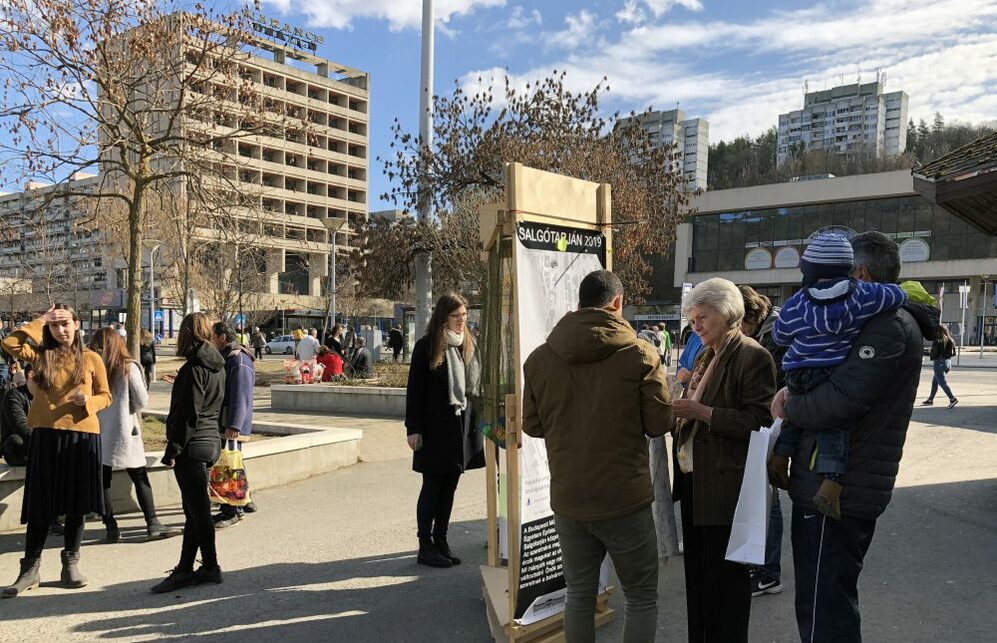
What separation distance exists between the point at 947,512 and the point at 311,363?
14734mm

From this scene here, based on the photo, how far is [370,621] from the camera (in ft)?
14.1

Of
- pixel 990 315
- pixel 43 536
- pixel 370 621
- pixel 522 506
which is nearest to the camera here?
pixel 522 506

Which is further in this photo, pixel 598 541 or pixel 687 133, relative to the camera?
pixel 687 133

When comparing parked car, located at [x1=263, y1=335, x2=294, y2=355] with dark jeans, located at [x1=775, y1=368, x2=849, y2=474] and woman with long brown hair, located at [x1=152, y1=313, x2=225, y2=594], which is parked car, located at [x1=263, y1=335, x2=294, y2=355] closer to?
woman with long brown hair, located at [x1=152, y1=313, x2=225, y2=594]

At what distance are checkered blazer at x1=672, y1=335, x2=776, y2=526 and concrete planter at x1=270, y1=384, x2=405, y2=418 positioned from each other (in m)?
10.8

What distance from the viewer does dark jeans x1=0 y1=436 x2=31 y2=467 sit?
6.04 m

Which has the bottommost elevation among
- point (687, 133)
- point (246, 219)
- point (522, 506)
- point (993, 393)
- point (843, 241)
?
point (993, 393)

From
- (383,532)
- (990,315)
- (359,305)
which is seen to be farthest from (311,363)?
(990,315)

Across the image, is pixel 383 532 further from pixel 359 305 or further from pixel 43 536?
pixel 359 305

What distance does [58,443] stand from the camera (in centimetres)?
485

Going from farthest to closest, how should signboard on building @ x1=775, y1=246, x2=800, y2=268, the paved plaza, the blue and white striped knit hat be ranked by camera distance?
1. signboard on building @ x1=775, y1=246, x2=800, y2=268
2. the paved plaza
3. the blue and white striped knit hat

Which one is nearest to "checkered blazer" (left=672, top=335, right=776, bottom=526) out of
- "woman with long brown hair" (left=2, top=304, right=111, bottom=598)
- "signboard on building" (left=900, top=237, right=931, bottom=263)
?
"woman with long brown hair" (left=2, top=304, right=111, bottom=598)

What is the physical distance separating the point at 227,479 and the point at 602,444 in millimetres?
4250

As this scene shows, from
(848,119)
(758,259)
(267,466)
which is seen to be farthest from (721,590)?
(848,119)
